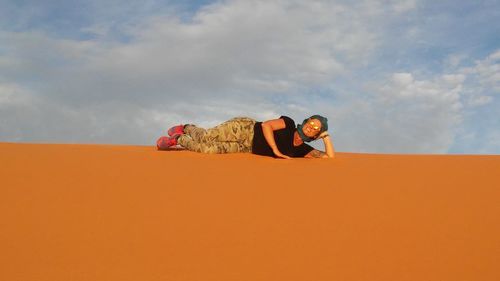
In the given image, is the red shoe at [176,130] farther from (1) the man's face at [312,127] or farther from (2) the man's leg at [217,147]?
(1) the man's face at [312,127]

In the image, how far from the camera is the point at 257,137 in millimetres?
6016

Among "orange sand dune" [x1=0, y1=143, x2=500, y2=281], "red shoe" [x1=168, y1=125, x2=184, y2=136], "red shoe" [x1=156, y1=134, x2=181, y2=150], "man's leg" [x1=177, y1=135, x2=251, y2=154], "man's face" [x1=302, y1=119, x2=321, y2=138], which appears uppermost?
"red shoe" [x1=168, y1=125, x2=184, y2=136]

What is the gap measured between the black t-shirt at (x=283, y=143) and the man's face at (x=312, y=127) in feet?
0.66

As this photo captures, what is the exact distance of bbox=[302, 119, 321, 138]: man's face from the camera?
5.58 meters

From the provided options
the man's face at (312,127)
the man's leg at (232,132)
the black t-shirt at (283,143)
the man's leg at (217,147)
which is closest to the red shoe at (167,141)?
the man's leg at (217,147)

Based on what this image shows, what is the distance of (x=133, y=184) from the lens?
3395 millimetres

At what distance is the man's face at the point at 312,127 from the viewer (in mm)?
5582

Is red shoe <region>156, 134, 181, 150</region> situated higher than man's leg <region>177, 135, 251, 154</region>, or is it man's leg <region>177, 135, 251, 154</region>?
red shoe <region>156, 134, 181, 150</region>

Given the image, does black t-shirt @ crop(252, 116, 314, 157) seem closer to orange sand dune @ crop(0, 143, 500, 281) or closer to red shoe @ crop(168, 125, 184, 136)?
red shoe @ crop(168, 125, 184, 136)

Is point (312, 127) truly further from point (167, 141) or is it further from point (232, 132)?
point (167, 141)

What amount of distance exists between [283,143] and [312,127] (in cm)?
45

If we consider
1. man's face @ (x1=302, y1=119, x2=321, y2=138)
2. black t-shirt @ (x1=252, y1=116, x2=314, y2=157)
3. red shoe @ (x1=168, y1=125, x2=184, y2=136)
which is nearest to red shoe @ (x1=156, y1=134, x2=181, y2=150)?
red shoe @ (x1=168, y1=125, x2=184, y2=136)

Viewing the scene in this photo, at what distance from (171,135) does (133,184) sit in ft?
11.1

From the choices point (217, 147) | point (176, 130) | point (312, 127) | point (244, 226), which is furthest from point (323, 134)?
point (244, 226)
